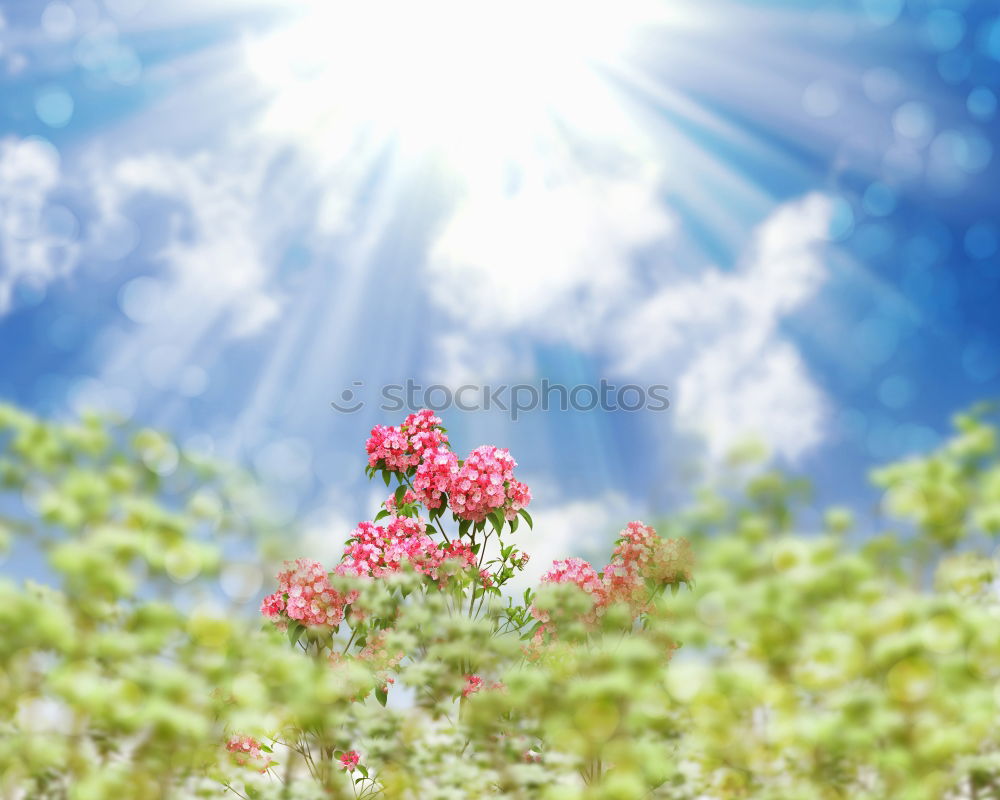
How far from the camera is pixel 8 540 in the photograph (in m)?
2.39

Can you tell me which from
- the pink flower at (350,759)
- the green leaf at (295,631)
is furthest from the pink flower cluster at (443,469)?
the pink flower at (350,759)

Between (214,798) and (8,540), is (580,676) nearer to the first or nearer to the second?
(214,798)

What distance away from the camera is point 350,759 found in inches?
187

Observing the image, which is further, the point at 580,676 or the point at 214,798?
the point at 214,798

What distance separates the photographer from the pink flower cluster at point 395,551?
4.78 metres

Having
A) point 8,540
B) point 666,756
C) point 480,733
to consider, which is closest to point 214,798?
point 480,733

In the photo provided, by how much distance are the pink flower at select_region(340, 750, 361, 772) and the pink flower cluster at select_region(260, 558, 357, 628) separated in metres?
0.83

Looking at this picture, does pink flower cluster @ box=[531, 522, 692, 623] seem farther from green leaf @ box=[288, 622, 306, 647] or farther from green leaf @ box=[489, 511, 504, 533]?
green leaf @ box=[288, 622, 306, 647]

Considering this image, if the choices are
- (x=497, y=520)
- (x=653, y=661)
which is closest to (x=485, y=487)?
(x=497, y=520)

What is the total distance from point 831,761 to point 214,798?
2142mm

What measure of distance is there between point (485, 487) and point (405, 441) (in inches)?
24.6

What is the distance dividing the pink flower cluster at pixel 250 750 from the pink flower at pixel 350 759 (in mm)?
424

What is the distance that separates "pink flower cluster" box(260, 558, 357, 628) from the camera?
4.50 metres

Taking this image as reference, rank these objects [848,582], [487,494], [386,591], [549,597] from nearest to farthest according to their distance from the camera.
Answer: [848,582] → [549,597] → [386,591] → [487,494]
